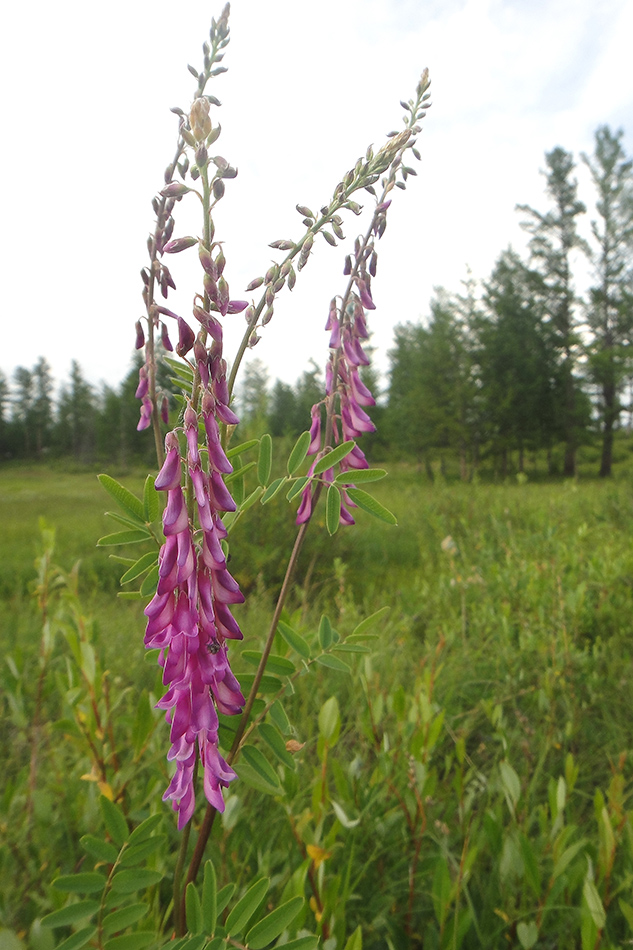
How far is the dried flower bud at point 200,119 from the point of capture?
706mm

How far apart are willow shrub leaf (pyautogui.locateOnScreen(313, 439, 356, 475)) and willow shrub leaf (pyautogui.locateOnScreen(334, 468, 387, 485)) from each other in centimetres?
3

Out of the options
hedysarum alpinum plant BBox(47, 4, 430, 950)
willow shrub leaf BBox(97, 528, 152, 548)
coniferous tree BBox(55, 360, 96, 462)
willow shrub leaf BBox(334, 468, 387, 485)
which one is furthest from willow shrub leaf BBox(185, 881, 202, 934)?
coniferous tree BBox(55, 360, 96, 462)

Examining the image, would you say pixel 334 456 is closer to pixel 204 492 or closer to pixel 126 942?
pixel 204 492

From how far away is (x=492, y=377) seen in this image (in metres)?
24.0

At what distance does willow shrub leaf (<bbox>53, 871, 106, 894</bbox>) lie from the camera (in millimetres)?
840

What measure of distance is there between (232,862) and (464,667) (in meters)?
1.77

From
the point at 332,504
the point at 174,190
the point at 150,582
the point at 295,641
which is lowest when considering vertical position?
the point at 295,641

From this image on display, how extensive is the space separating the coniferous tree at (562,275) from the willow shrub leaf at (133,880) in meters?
25.8

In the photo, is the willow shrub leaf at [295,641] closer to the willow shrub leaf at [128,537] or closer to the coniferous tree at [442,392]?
the willow shrub leaf at [128,537]

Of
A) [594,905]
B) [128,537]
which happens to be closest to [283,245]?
[128,537]

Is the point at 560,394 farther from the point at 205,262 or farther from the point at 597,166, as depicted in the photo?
the point at 205,262

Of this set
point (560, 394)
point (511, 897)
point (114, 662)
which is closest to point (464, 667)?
point (511, 897)

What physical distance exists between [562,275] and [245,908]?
27096mm

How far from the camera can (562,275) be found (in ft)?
78.8
